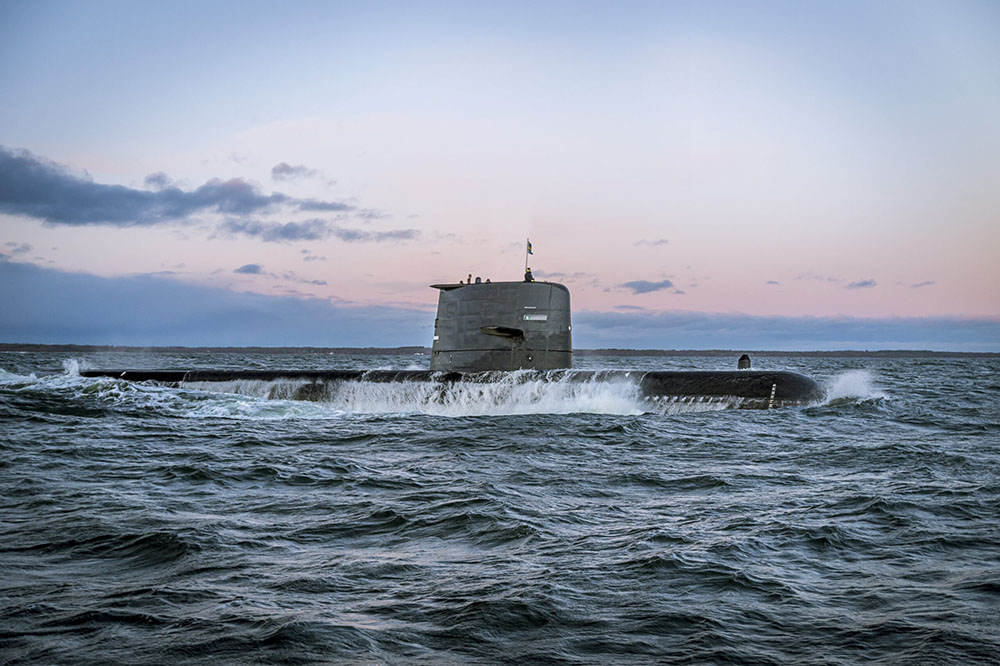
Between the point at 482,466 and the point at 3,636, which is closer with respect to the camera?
the point at 3,636

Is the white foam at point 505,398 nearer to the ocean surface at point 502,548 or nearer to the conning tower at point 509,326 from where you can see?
the conning tower at point 509,326

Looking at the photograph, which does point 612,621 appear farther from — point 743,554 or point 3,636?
point 3,636

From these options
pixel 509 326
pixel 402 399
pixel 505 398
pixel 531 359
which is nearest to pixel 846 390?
pixel 531 359

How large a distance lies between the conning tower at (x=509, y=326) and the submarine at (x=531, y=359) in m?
0.02

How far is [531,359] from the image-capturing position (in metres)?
20.1

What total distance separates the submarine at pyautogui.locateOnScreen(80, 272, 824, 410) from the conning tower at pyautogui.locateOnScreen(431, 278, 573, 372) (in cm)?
2

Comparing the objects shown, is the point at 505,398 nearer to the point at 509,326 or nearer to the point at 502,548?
the point at 509,326

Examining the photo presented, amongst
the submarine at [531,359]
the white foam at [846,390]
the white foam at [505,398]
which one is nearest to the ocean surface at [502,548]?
the white foam at [505,398]

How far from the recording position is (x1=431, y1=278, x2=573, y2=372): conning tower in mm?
20047

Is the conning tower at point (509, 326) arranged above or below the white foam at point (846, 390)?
above

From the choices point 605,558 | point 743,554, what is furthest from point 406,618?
point 743,554

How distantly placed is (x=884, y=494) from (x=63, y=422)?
50.6 feet

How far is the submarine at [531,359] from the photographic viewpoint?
19.0 m

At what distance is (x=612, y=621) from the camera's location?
4.96 meters
